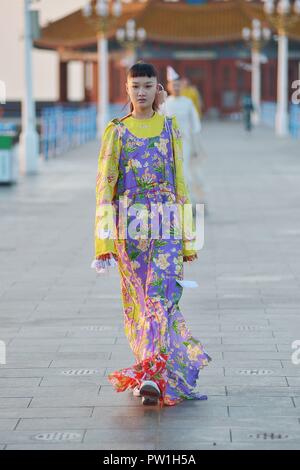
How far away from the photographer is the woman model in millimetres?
6551

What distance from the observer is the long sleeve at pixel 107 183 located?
6.59m

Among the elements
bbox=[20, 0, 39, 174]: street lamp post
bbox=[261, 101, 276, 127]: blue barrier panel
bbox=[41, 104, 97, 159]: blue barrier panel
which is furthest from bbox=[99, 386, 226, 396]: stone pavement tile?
bbox=[261, 101, 276, 127]: blue barrier panel

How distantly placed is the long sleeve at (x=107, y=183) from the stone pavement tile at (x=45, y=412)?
80 centimetres

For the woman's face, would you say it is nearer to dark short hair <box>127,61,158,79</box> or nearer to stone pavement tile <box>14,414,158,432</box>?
dark short hair <box>127,61,158,79</box>

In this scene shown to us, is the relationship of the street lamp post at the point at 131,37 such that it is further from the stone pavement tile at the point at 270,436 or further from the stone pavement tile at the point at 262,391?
the stone pavement tile at the point at 270,436

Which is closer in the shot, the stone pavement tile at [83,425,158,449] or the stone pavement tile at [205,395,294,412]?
the stone pavement tile at [83,425,158,449]

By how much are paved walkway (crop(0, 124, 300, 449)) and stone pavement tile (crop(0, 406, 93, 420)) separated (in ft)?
0.03

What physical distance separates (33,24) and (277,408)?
1903 centimetres

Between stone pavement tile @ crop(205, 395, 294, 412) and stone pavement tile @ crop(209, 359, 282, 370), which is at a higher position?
stone pavement tile @ crop(205, 395, 294, 412)

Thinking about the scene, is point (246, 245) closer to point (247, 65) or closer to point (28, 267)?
point (28, 267)

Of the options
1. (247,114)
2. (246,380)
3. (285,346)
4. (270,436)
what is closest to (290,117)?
(247,114)

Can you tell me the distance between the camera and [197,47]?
70938 mm

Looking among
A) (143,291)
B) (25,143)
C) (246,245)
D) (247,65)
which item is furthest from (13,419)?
(247,65)

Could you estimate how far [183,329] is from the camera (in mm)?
6625
